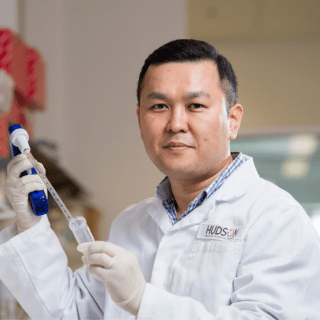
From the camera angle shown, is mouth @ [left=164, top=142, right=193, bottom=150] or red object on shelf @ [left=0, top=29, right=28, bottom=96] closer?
mouth @ [left=164, top=142, right=193, bottom=150]

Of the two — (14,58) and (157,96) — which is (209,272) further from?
(14,58)

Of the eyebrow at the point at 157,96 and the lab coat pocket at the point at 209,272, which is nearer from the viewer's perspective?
the lab coat pocket at the point at 209,272

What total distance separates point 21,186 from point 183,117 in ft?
1.53

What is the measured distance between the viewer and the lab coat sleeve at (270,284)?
914 mm

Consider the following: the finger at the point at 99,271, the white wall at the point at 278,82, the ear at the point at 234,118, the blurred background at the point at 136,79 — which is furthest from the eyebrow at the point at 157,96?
the white wall at the point at 278,82

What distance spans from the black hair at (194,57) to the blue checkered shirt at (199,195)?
179mm

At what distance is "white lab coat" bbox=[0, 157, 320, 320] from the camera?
3.05ft

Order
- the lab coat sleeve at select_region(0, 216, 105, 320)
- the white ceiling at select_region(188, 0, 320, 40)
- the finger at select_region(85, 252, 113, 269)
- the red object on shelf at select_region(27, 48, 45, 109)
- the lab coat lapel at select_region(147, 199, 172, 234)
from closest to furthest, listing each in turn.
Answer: the finger at select_region(85, 252, 113, 269), the lab coat sleeve at select_region(0, 216, 105, 320), the lab coat lapel at select_region(147, 199, 172, 234), the red object on shelf at select_region(27, 48, 45, 109), the white ceiling at select_region(188, 0, 320, 40)

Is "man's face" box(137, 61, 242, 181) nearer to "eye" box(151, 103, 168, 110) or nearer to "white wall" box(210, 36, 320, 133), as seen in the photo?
"eye" box(151, 103, 168, 110)

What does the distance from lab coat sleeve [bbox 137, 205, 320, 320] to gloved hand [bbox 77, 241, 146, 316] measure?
0.10ft

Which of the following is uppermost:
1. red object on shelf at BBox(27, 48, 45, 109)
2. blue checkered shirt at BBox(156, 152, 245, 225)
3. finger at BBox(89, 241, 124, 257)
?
red object on shelf at BBox(27, 48, 45, 109)

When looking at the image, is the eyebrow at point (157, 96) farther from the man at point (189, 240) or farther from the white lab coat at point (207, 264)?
the white lab coat at point (207, 264)

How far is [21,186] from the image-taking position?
1.09m

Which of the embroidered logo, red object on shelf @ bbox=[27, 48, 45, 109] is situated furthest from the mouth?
red object on shelf @ bbox=[27, 48, 45, 109]
